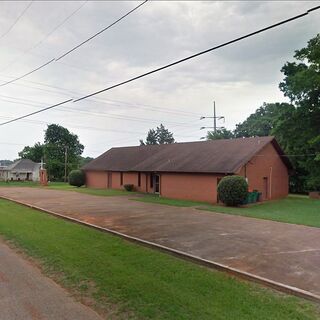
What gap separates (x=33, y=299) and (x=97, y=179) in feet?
126

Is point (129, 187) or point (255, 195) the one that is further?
point (129, 187)

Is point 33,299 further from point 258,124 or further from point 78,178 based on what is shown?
point 258,124

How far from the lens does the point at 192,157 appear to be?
32.6 m

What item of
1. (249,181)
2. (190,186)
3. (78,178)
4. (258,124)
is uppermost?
(258,124)

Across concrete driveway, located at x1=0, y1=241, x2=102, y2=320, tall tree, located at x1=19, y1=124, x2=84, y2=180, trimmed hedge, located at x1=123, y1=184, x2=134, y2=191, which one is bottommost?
concrete driveway, located at x1=0, y1=241, x2=102, y2=320

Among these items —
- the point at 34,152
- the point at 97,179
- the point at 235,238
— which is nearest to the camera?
the point at 235,238

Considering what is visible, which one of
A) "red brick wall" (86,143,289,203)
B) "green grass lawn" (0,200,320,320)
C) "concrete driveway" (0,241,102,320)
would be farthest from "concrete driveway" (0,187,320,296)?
"red brick wall" (86,143,289,203)

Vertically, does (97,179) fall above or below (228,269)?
above

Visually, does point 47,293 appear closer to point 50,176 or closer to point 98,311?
point 98,311

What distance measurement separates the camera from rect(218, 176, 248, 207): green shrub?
24.3 m

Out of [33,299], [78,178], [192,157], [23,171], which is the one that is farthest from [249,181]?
[23,171]

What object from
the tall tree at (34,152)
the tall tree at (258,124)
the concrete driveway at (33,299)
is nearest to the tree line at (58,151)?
the tall tree at (34,152)

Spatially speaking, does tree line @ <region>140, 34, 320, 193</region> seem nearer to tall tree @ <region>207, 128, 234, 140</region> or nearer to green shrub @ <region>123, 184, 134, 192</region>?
green shrub @ <region>123, 184, 134, 192</region>

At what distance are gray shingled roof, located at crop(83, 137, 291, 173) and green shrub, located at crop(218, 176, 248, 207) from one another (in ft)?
5.84
